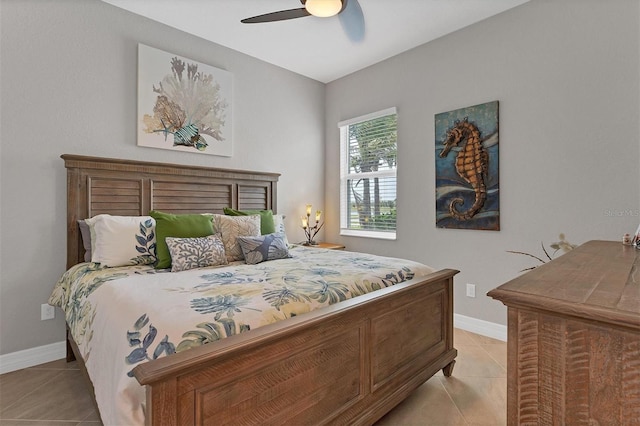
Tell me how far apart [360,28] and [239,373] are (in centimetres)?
280

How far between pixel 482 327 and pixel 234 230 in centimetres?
234

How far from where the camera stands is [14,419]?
1.78 m

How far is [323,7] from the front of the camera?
6.68 feet

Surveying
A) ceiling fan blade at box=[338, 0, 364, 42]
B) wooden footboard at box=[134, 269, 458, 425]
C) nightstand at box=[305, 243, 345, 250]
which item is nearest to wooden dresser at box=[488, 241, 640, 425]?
wooden footboard at box=[134, 269, 458, 425]

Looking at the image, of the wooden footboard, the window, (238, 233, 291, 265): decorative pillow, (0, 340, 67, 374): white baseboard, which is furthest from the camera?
the window

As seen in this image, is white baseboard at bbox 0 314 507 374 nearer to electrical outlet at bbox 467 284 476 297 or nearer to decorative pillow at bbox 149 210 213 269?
electrical outlet at bbox 467 284 476 297

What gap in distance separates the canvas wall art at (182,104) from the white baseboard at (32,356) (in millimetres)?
1711

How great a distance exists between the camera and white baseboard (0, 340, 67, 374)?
228 cm

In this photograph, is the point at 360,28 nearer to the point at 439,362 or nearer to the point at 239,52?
the point at 239,52

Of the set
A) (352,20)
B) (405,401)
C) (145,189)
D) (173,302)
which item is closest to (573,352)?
(173,302)

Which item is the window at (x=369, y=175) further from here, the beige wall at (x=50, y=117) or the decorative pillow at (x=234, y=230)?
the beige wall at (x=50, y=117)

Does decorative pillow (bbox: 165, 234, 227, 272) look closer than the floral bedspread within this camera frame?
No

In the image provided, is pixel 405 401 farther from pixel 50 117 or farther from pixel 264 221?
pixel 50 117

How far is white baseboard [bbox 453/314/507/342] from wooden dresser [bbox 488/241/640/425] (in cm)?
235
